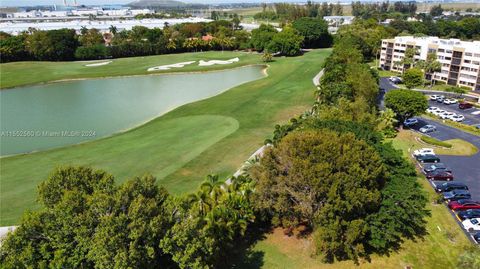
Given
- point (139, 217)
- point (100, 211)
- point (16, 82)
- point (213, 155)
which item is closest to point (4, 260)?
point (100, 211)

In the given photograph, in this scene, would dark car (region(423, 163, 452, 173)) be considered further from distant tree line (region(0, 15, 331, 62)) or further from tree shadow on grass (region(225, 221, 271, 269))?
distant tree line (region(0, 15, 331, 62))

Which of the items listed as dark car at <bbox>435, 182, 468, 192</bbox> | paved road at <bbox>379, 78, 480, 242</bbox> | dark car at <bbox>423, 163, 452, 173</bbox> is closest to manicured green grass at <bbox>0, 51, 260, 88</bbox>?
paved road at <bbox>379, 78, 480, 242</bbox>

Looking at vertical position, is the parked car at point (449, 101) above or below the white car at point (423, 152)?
above

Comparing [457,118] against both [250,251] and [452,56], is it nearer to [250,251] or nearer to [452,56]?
[452,56]

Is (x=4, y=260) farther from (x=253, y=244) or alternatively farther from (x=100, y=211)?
(x=253, y=244)

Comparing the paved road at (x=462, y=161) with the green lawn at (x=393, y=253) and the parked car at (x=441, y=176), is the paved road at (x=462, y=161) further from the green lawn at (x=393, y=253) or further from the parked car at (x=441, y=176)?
the green lawn at (x=393, y=253)

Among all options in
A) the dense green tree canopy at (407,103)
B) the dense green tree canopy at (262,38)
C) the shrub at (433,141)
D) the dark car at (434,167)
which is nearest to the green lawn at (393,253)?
the dark car at (434,167)

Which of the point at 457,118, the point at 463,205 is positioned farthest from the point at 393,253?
the point at 457,118
